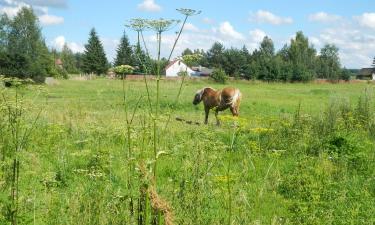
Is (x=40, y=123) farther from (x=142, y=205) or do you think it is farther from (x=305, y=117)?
(x=142, y=205)

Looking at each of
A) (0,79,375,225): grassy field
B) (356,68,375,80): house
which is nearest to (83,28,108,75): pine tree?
(0,79,375,225): grassy field

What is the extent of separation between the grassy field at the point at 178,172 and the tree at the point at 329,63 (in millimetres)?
86643

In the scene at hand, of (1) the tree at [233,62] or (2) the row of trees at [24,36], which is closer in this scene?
(2) the row of trees at [24,36]

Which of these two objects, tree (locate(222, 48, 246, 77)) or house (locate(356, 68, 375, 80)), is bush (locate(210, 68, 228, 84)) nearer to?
tree (locate(222, 48, 246, 77))

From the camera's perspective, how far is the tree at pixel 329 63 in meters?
101

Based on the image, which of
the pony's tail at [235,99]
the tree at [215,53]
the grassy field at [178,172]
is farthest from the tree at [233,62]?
the grassy field at [178,172]

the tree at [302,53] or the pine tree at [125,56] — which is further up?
the tree at [302,53]

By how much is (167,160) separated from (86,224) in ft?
16.3

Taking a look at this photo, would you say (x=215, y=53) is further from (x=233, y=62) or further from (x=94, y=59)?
(x=94, y=59)

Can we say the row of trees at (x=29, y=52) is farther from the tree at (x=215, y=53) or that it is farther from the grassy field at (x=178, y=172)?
the grassy field at (x=178, y=172)

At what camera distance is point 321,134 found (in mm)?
10977

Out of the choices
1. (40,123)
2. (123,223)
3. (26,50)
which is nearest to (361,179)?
(123,223)

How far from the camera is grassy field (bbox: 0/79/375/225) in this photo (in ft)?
12.6

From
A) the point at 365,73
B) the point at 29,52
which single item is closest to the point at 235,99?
the point at 29,52
